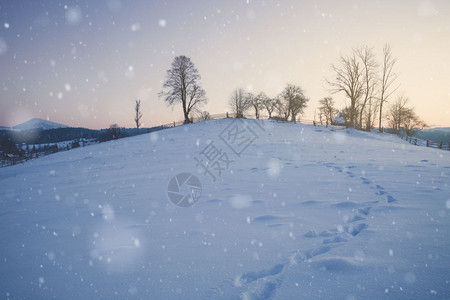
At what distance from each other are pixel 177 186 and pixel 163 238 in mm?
3022

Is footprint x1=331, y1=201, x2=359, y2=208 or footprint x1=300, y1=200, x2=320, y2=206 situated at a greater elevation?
footprint x1=331, y1=201, x2=359, y2=208

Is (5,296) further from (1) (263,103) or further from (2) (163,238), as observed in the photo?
(1) (263,103)

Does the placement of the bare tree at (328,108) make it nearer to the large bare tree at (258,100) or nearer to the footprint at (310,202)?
the large bare tree at (258,100)

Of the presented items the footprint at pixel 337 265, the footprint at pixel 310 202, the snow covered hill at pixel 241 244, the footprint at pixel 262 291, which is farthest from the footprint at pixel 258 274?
the footprint at pixel 310 202

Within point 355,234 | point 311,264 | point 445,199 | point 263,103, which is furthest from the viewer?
point 263,103

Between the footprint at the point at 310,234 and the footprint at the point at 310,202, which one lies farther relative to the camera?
the footprint at the point at 310,202

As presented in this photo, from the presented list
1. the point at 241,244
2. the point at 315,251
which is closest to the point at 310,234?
the point at 315,251

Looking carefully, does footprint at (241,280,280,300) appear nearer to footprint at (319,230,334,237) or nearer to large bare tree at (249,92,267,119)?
footprint at (319,230,334,237)

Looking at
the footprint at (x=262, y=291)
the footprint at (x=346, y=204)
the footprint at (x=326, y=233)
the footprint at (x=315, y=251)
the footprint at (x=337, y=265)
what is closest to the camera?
the footprint at (x=262, y=291)

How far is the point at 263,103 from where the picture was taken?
208ft

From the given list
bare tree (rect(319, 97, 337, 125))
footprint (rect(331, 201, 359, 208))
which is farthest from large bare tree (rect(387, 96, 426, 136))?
footprint (rect(331, 201, 359, 208))

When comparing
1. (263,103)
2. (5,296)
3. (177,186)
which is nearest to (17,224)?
(5,296)

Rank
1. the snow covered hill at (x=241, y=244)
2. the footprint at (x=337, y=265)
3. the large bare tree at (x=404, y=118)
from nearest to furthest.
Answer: the snow covered hill at (x=241, y=244) → the footprint at (x=337, y=265) → the large bare tree at (x=404, y=118)

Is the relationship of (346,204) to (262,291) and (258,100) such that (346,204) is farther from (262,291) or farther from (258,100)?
(258,100)
